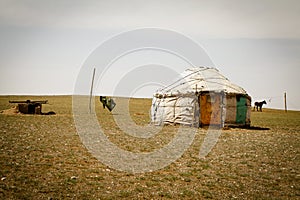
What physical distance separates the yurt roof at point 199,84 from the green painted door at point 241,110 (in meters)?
0.58

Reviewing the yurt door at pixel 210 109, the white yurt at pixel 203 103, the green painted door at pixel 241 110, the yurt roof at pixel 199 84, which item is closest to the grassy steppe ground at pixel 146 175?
the white yurt at pixel 203 103

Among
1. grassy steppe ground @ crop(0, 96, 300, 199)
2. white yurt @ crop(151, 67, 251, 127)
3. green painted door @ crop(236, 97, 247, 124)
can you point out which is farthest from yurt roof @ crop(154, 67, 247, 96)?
grassy steppe ground @ crop(0, 96, 300, 199)

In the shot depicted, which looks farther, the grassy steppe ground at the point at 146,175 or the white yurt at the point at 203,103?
the white yurt at the point at 203,103

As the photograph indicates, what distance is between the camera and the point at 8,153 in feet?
40.4

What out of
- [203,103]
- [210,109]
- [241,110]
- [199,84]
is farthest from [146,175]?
[241,110]

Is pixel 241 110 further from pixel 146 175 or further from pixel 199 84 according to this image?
pixel 146 175

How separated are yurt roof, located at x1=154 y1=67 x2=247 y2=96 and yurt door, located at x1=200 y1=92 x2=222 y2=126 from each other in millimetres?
664

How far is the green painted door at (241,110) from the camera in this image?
2472 cm

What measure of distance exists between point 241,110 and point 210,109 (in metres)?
2.35

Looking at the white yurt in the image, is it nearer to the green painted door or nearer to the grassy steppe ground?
the green painted door

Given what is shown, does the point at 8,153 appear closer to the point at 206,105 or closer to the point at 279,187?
the point at 279,187

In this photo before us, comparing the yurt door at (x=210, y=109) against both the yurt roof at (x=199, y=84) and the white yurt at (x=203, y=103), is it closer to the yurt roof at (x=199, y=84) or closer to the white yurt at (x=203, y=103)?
the white yurt at (x=203, y=103)

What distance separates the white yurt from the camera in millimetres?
23906

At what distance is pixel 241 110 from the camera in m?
24.9
